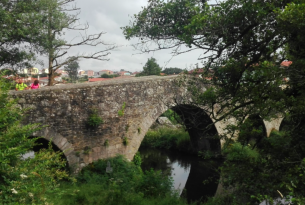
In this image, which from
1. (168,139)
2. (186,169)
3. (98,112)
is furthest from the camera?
(168,139)

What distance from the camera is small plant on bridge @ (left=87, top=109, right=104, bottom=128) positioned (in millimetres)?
6918

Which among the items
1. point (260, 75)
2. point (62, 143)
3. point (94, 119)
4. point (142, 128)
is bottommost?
point (62, 143)

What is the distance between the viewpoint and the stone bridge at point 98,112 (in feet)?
20.9

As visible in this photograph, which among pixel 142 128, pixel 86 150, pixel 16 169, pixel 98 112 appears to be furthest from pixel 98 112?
pixel 16 169

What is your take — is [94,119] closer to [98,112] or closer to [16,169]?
[98,112]

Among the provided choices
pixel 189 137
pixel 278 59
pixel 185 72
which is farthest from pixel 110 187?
pixel 189 137

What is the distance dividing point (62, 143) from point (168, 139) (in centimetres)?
867

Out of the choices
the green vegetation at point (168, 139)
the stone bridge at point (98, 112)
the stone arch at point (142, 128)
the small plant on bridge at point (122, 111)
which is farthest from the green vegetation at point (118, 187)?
the green vegetation at point (168, 139)

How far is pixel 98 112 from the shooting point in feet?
23.6

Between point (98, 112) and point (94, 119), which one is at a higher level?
point (98, 112)

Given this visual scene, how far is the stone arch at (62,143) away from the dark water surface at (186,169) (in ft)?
10.7

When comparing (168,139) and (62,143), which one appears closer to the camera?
(62,143)

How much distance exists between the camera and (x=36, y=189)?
8.95 feet

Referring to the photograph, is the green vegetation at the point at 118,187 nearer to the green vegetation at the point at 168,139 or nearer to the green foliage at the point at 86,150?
the green foliage at the point at 86,150
